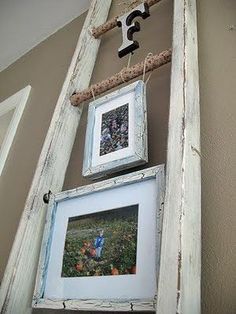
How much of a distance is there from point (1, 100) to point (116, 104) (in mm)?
1028

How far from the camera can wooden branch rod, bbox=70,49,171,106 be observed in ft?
2.39

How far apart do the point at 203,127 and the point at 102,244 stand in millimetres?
317

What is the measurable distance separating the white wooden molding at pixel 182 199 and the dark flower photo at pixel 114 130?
0.16m

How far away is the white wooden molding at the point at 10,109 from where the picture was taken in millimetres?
1289

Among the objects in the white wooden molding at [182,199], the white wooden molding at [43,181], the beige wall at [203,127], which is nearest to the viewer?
the white wooden molding at [182,199]

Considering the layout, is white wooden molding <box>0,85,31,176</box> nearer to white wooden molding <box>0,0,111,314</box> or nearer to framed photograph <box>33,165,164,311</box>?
white wooden molding <box>0,0,111,314</box>

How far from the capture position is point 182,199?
1.55ft

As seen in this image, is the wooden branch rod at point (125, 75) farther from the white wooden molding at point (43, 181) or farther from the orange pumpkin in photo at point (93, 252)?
the orange pumpkin in photo at point (93, 252)

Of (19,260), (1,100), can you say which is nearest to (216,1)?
(19,260)

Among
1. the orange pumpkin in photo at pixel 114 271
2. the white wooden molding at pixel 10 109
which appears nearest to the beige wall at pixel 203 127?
the white wooden molding at pixel 10 109

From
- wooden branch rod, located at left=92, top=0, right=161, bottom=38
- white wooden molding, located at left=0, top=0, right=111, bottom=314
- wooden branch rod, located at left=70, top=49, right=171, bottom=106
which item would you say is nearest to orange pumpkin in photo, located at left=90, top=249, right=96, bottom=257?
white wooden molding, located at left=0, top=0, right=111, bottom=314

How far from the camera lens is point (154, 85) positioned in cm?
80

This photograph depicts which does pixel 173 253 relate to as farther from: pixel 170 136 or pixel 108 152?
pixel 108 152

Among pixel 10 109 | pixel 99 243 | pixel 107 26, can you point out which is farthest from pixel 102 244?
pixel 10 109
